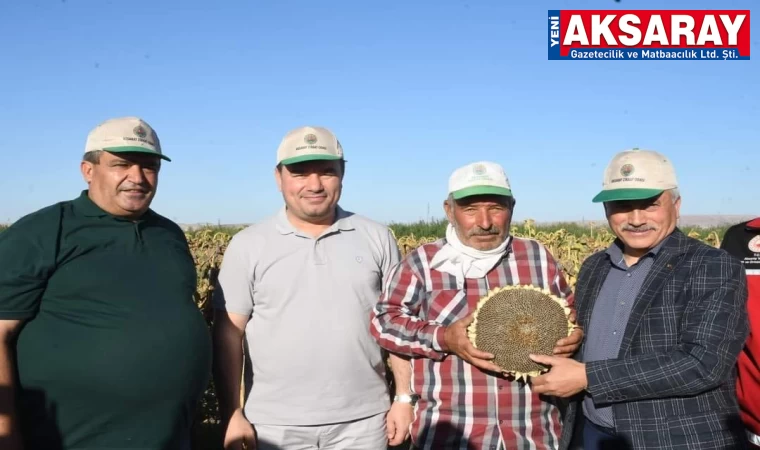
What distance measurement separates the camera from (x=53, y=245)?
11.1ft

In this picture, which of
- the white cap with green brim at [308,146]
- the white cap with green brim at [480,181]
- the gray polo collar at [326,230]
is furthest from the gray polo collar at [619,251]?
the white cap with green brim at [308,146]

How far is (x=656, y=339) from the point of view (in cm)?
325

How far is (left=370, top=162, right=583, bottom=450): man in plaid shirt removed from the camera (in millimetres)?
3471

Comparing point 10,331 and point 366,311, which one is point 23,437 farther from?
point 366,311

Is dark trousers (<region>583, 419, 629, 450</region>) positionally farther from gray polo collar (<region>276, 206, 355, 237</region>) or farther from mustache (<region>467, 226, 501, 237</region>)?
gray polo collar (<region>276, 206, 355, 237</region>)

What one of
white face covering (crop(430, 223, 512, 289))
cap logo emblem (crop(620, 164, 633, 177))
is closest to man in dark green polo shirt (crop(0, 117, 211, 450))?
white face covering (crop(430, 223, 512, 289))

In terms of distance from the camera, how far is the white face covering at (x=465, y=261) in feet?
12.0

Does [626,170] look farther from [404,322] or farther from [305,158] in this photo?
[305,158]

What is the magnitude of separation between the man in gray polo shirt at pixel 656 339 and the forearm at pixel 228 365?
6.21 feet

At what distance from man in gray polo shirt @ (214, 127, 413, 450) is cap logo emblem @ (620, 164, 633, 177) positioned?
5.28 feet

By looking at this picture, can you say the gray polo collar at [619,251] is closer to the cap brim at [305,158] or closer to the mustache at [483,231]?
the mustache at [483,231]

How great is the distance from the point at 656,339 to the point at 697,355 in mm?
220

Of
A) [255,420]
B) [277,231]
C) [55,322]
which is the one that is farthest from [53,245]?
[255,420]

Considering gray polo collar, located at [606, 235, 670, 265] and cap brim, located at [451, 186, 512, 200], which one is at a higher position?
cap brim, located at [451, 186, 512, 200]
